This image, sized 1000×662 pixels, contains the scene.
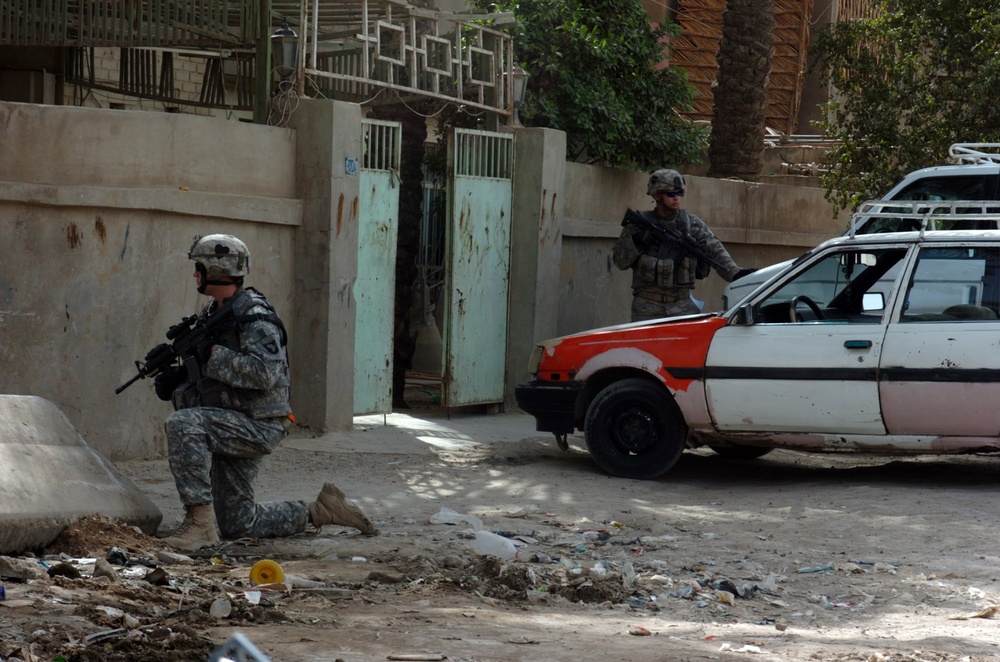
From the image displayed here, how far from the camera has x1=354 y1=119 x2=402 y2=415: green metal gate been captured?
10.3 m

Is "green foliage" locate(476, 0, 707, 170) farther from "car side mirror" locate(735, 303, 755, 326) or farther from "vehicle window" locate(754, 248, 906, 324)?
"car side mirror" locate(735, 303, 755, 326)

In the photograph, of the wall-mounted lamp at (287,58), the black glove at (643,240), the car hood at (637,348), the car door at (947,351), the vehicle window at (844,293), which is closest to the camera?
the car door at (947,351)

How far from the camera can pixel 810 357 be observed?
8.20 m

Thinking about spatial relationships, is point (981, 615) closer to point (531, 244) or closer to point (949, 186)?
point (949, 186)

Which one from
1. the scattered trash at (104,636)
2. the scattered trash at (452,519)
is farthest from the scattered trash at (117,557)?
the scattered trash at (452,519)

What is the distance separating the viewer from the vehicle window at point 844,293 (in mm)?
8250

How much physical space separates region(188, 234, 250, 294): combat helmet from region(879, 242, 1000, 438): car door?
388 cm

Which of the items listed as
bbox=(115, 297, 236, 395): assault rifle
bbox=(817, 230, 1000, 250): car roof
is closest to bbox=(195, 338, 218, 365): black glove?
bbox=(115, 297, 236, 395): assault rifle

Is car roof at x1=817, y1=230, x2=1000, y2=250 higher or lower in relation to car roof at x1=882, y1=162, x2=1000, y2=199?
lower

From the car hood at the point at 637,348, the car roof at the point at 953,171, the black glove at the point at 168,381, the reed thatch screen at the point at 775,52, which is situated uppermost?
the reed thatch screen at the point at 775,52

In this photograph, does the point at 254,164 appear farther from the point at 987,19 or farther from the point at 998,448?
the point at 987,19

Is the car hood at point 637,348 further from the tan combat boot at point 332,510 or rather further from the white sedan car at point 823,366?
the tan combat boot at point 332,510

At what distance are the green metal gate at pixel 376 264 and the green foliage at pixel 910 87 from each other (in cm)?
624

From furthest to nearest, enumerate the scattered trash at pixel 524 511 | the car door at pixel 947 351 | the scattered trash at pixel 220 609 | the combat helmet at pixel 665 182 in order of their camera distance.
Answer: the combat helmet at pixel 665 182 → the car door at pixel 947 351 → the scattered trash at pixel 524 511 → the scattered trash at pixel 220 609
